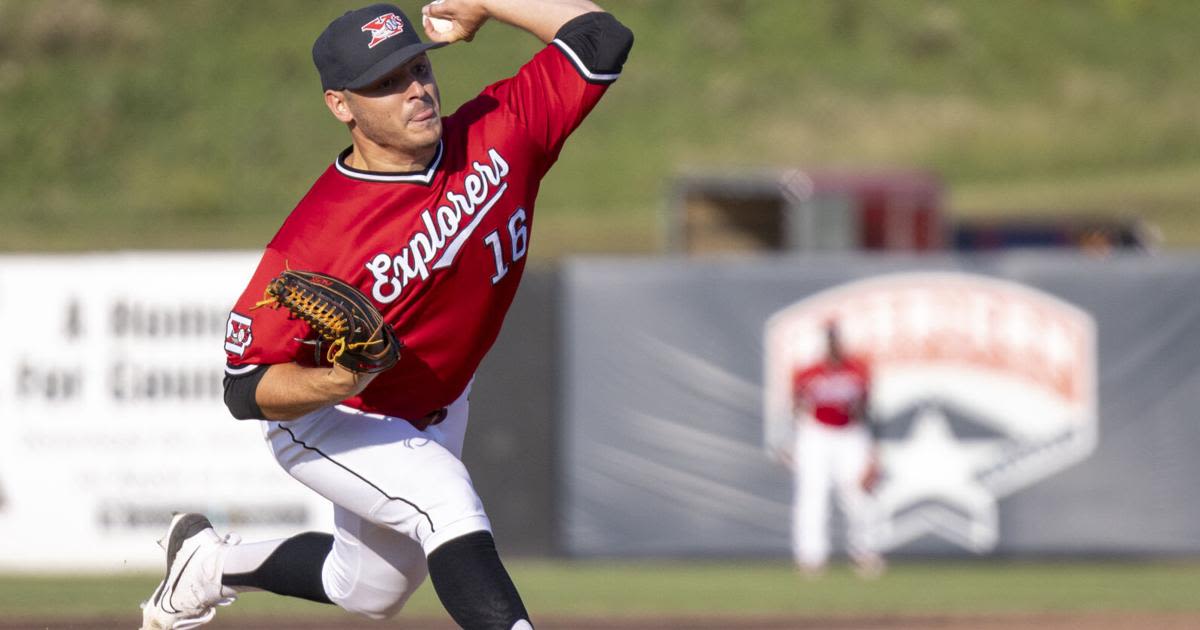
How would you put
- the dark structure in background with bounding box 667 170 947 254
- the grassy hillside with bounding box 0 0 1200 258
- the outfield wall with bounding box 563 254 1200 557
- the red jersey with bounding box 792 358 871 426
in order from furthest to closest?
the grassy hillside with bounding box 0 0 1200 258
the dark structure in background with bounding box 667 170 947 254
the outfield wall with bounding box 563 254 1200 557
the red jersey with bounding box 792 358 871 426

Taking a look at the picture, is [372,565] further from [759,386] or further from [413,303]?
[759,386]

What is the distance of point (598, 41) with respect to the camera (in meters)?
4.66

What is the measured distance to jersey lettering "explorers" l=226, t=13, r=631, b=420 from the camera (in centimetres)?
423

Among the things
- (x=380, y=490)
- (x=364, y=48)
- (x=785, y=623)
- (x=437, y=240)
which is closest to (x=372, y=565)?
(x=380, y=490)

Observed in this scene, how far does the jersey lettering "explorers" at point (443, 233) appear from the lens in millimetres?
4230

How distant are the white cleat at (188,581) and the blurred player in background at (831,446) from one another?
7252 mm

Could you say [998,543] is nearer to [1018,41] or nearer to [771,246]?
[771,246]

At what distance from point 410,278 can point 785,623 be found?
16.2ft

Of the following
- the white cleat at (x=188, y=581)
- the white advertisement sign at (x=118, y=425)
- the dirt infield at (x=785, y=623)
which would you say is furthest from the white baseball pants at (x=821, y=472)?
the white cleat at (x=188, y=581)

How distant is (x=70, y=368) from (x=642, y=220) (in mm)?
16932

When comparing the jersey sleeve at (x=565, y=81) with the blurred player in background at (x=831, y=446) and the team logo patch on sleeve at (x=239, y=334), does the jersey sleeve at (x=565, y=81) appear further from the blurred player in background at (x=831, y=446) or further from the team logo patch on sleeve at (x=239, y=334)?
the blurred player in background at (x=831, y=446)

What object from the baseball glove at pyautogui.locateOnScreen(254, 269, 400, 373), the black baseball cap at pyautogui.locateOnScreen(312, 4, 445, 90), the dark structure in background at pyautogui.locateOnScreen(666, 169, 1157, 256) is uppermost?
the dark structure in background at pyautogui.locateOnScreen(666, 169, 1157, 256)

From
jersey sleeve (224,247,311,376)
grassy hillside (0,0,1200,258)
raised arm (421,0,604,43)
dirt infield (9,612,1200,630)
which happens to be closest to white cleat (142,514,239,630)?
jersey sleeve (224,247,311,376)

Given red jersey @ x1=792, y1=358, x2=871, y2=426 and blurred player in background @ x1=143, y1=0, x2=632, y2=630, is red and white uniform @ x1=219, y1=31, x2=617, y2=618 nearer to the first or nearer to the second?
blurred player in background @ x1=143, y1=0, x2=632, y2=630
